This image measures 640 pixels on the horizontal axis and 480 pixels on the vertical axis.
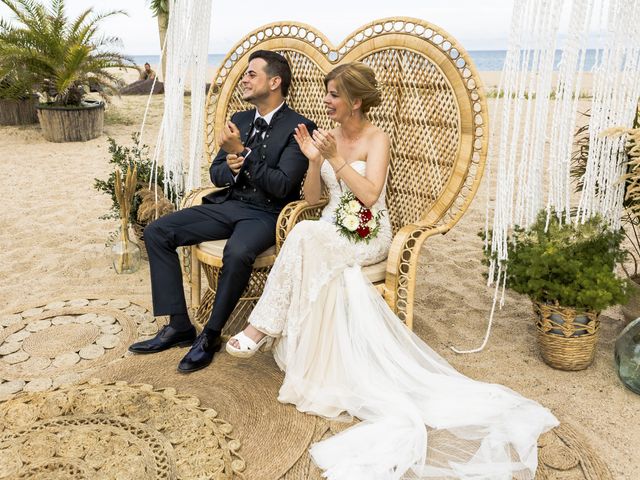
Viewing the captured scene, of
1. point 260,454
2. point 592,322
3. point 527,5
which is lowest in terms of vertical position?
point 260,454

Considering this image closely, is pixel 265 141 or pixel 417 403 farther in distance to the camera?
pixel 265 141

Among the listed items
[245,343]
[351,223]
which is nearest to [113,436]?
[245,343]

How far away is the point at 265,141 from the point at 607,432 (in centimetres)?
227

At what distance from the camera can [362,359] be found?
2805 millimetres

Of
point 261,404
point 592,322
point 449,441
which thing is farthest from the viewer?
point 592,322

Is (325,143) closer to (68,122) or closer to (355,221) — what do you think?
(355,221)

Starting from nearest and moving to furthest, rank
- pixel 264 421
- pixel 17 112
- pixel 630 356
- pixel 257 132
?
pixel 264 421, pixel 630 356, pixel 257 132, pixel 17 112

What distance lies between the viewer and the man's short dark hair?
11.6 ft

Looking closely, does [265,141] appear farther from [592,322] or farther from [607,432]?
[607,432]

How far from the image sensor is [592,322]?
3.03 m

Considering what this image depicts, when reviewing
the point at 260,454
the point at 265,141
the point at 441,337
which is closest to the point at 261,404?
the point at 260,454

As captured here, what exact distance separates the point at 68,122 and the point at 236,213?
689 centimetres

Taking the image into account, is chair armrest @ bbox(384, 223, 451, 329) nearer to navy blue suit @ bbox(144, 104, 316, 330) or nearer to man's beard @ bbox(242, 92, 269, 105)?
navy blue suit @ bbox(144, 104, 316, 330)

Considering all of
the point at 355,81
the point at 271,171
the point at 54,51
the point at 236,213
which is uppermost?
the point at 54,51
